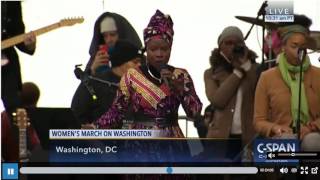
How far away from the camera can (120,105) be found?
467 centimetres

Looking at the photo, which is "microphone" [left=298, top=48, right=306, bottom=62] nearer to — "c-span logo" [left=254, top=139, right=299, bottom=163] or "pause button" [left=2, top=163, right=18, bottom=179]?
"c-span logo" [left=254, top=139, right=299, bottom=163]

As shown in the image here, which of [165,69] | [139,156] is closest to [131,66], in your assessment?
[165,69]

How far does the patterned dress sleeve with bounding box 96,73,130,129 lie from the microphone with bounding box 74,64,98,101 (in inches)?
4.7

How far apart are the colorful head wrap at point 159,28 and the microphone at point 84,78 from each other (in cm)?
41

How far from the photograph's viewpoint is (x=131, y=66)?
4.68 metres

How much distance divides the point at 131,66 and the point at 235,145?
77 centimetres

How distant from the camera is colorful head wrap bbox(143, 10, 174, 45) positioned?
181 inches

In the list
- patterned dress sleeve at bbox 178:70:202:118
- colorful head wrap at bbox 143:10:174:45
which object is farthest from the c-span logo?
colorful head wrap at bbox 143:10:174:45

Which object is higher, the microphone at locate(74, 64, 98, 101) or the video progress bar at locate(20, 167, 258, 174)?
the microphone at locate(74, 64, 98, 101)

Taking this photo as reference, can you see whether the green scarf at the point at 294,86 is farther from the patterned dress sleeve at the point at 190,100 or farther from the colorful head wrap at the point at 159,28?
the colorful head wrap at the point at 159,28

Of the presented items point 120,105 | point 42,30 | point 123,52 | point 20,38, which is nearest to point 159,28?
point 123,52

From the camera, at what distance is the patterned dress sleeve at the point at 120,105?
4.66 meters

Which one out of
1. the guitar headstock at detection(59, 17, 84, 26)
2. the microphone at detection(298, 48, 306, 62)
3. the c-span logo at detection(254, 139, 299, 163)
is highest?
the guitar headstock at detection(59, 17, 84, 26)

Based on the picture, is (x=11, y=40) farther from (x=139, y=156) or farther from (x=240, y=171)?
(x=240, y=171)
